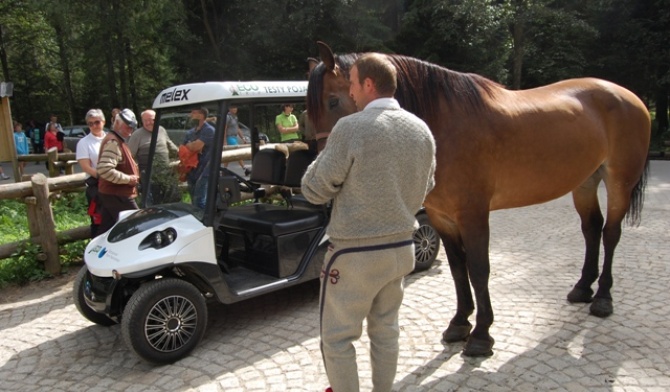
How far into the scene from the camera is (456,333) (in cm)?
355

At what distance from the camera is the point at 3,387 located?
10.8 feet

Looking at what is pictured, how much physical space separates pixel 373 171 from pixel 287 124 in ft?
8.69

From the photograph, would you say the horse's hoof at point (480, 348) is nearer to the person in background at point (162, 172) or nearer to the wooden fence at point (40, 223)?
the person in background at point (162, 172)

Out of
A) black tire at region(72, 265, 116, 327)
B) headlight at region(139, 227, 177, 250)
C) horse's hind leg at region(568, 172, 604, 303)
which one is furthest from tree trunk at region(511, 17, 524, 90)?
black tire at region(72, 265, 116, 327)

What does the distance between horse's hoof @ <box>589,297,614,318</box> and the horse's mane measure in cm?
197

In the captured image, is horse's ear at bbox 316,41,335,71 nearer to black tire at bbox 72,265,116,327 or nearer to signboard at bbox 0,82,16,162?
black tire at bbox 72,265,116,327

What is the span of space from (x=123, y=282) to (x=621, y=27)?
76.0 ft

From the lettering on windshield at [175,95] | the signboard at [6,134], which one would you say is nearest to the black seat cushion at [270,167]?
the lettering on windshield at [175,95]

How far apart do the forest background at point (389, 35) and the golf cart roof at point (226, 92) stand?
1497 cm

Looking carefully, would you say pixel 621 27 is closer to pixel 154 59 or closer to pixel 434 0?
pixel 434 0

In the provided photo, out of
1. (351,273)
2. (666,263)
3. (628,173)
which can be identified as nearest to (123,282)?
(351,273)

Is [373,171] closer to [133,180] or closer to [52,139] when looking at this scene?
[133,180]

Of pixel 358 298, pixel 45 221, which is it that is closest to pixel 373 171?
pixel 358 298

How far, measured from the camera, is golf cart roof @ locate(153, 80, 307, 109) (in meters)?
3.67
